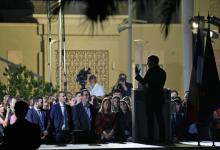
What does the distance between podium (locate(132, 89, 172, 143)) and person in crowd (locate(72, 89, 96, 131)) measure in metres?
0.92

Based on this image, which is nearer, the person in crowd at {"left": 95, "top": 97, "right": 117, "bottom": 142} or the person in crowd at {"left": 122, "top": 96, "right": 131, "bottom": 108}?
the person in crowd at {"left": 95, "top": 97, "right": 117, "bottom": 142}

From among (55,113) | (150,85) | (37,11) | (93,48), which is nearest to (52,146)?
(55,113)

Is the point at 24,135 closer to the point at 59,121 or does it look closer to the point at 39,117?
the point at 59,121

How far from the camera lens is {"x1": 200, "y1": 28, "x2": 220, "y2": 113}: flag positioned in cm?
1261

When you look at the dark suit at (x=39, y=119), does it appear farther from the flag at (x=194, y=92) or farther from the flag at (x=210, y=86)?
the flag at (x=210, y=86)

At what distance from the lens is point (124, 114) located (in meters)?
15.1

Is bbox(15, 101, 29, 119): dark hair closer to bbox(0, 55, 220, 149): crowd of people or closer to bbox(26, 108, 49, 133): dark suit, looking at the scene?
bbox(0, 55, 220, 149): crowd of people

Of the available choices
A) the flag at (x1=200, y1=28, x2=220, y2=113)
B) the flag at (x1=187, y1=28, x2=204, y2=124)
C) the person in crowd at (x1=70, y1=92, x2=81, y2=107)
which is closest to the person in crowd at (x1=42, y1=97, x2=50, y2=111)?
the person in crowd at (x1=70, y1=92, x2=81, y2=107)

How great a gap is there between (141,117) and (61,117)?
69.1 inches

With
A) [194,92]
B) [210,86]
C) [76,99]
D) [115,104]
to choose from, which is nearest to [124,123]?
[115,104]

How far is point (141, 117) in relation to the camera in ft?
47.2

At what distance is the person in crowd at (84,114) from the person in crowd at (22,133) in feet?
19.7

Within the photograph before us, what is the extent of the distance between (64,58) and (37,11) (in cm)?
99

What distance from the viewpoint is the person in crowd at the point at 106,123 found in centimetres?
1462
